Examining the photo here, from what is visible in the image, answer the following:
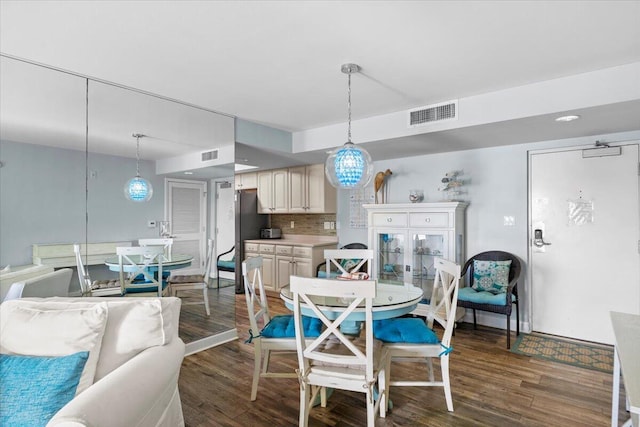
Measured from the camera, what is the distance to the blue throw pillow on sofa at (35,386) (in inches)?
50.2

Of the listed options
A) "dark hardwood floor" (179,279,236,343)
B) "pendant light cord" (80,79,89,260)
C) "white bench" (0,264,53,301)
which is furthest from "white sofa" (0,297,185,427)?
"dark hardwood floor" (179,279,236,343)

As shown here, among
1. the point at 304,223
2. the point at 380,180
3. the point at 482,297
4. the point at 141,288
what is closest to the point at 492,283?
the point at 482,297

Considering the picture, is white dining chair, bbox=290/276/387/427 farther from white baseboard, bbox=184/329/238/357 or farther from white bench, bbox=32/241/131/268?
white bench, bbox=32/241/131/268

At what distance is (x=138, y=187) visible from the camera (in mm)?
3047

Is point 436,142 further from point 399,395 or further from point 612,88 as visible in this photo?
point 399,395

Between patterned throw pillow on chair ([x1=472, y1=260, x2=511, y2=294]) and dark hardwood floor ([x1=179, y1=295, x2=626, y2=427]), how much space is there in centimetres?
82

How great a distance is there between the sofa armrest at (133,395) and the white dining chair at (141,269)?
57.7 inches

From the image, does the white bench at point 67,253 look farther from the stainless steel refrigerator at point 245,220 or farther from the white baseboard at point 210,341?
the stainless steel refrigerator at point 245,220

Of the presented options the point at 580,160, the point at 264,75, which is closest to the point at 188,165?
the point at 264,75

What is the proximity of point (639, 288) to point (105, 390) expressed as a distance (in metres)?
4.37

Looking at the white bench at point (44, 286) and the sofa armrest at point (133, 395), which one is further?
the white bench at point (44, 286)

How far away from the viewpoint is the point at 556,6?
1.82 meters

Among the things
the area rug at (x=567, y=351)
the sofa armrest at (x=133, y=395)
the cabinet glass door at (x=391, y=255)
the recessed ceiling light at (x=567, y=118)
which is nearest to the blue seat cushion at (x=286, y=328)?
the sofa armrest at (x=133, y=395)

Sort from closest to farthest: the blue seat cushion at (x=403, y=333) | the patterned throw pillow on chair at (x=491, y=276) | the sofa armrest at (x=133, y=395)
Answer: the sofa armrest at (x=133, y=395) → the blue seat cushion at (x=403, y=333) → the patterned throw pillow on chair at (x=491, y=276)
